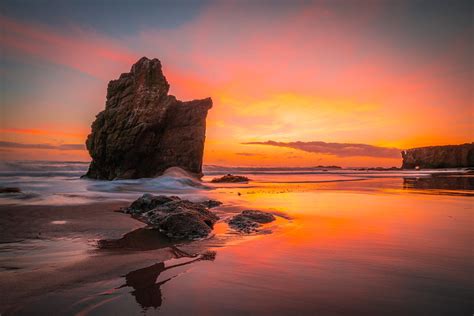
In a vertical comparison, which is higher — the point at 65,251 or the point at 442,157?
the point at 442,157

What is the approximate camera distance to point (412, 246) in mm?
4457

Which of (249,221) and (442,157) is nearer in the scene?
(249,221)

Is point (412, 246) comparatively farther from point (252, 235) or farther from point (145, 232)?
point (145, 232)

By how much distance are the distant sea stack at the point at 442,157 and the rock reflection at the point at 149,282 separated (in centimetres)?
6856

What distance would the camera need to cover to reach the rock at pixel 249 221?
581cm

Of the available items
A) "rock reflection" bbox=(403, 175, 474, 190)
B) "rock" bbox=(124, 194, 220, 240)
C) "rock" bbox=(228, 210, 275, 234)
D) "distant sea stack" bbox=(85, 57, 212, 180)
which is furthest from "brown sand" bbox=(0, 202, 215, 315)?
"rock reflection" bbox=(403, 175, 474, 190)

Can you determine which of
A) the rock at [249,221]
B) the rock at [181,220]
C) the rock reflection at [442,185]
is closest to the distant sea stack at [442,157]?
the rock reflection at [442,185]

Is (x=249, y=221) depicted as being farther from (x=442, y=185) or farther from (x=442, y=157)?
(x=442, y=157)

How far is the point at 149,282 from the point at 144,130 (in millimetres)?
17228

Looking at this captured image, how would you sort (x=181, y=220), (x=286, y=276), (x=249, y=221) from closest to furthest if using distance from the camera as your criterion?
(x=286, y=276) → (x=181, y=220) → (x=249, y=221)

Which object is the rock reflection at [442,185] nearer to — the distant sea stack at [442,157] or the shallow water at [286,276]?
the shallow water at [286,276]

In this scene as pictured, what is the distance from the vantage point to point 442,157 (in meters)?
58.9

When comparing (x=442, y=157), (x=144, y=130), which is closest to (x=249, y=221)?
(x=144, y=130)

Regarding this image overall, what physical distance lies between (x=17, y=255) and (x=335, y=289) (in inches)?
157
